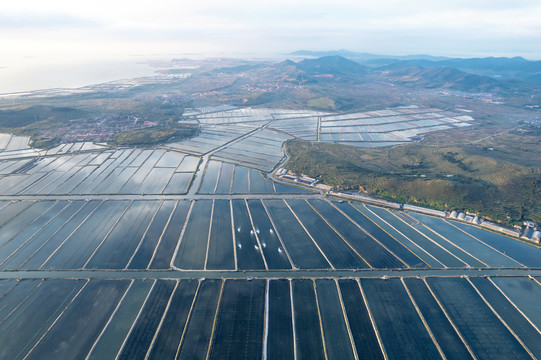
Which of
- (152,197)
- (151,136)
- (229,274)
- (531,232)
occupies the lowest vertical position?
(229,274)

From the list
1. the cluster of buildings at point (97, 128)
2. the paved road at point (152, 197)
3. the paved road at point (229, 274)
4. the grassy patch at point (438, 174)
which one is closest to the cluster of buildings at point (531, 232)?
the grassy patch at point (438, 174)

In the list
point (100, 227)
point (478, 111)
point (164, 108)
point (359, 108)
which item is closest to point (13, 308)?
point (100, 227)

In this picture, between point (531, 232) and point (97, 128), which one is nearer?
point (531, 232)

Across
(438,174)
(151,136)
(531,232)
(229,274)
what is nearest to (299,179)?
(229,274)

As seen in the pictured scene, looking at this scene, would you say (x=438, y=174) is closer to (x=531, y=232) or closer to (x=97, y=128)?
(x=531, y=232)

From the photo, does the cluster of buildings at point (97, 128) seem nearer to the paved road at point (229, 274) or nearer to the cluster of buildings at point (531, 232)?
the paved road at point (229, 274)

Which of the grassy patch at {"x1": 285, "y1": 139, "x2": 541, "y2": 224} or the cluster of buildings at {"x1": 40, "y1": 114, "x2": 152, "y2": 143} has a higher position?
the cluster of buildings at {"x1": 40, "y1": 114, "x2": 152, "y2": 143}

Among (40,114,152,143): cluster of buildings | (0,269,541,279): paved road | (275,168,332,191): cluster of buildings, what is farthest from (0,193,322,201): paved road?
(40,114,152,143): cluster of buildings

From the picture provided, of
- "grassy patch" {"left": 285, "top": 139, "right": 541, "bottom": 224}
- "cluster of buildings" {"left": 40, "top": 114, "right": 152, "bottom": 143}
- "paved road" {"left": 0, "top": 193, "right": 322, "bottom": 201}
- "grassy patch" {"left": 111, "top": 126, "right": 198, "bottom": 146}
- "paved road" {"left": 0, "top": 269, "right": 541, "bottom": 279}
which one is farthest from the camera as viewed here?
"cluster of buildings" {"left": 40, "top": 114, "right": 152, "bottom": 143}

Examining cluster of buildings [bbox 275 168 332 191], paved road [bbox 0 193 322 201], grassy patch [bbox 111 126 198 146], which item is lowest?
paved road [bbox 0 193 322 201]

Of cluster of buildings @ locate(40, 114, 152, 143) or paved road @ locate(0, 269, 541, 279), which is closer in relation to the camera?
paved road @ locate(0, 269, 541, 279)

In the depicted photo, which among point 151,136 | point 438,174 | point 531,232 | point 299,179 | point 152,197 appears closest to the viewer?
point 531,232

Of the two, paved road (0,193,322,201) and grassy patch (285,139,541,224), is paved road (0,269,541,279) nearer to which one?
grassy patch (285,139,541,224)

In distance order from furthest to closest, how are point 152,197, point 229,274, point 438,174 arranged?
point 438,174 → point 152,197 → point 229,274
